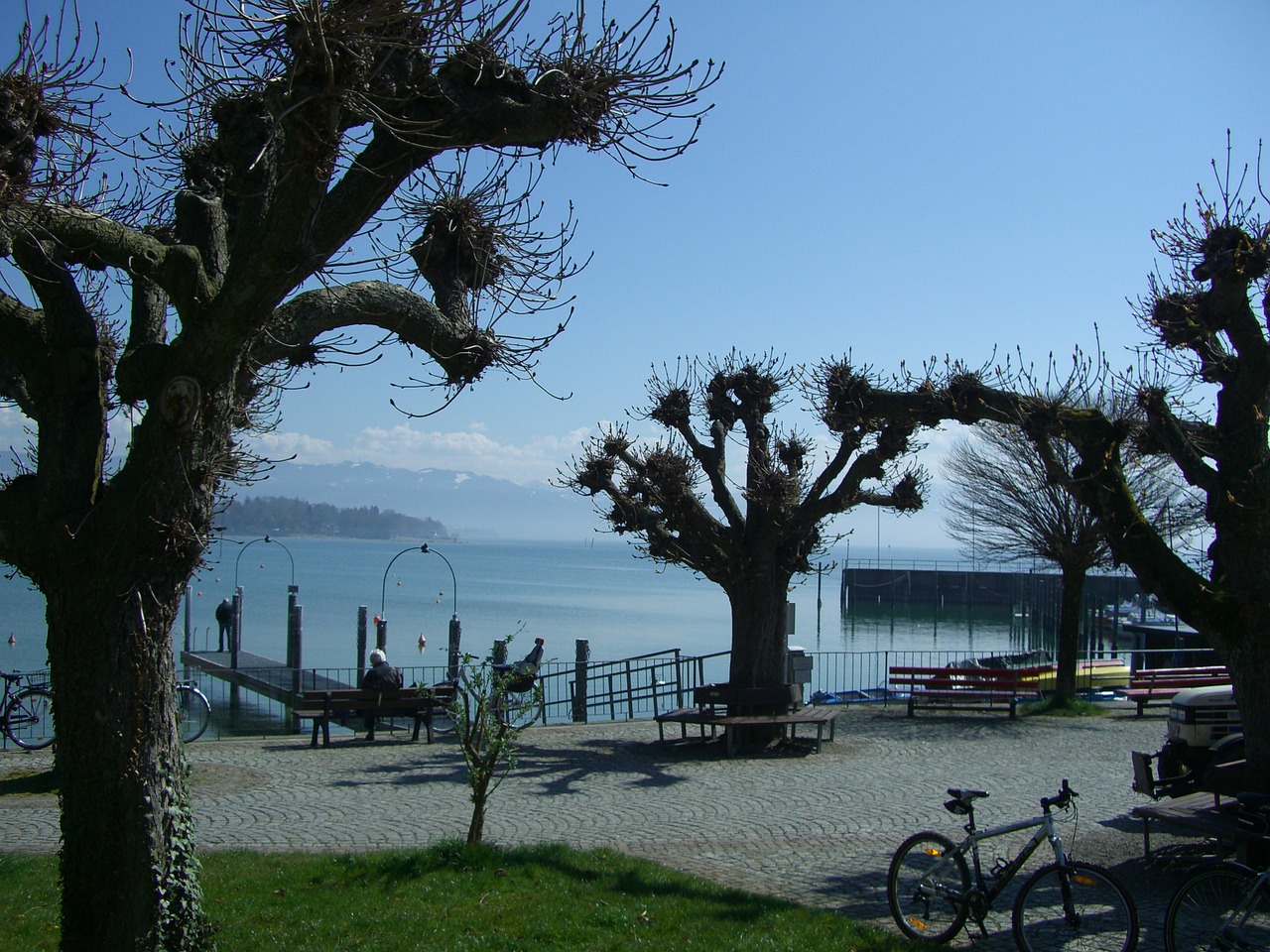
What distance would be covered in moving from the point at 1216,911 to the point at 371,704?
1144 cm

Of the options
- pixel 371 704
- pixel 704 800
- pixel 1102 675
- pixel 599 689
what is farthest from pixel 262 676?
pixel 1102 675

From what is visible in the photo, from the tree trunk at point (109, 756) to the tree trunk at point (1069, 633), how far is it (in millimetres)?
17289

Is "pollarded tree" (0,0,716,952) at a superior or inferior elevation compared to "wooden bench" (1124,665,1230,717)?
superior

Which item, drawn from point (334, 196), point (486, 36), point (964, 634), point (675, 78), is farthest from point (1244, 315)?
point (964, 634)

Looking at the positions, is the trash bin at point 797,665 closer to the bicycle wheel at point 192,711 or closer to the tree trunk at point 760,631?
the tree trunk at point 760,631

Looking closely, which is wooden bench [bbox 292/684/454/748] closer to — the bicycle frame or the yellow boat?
the bicycle frame

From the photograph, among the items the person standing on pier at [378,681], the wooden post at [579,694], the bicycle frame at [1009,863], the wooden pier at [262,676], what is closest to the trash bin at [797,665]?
the wooden post at [579,694]

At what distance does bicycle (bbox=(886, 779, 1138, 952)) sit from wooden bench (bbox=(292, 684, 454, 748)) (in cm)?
938

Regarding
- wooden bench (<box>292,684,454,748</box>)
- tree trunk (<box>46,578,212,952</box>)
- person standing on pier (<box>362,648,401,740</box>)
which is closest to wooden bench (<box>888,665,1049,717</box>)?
wooden bench (<box>292,684,454,748</box>)

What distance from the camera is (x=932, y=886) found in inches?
Answer: 259

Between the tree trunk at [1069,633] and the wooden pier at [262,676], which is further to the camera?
the wooden pier at [262,676]

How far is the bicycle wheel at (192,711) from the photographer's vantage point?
15203mm

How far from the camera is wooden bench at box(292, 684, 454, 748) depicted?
15102 mm

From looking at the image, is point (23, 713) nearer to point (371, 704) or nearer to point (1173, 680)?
point (371, 704)
